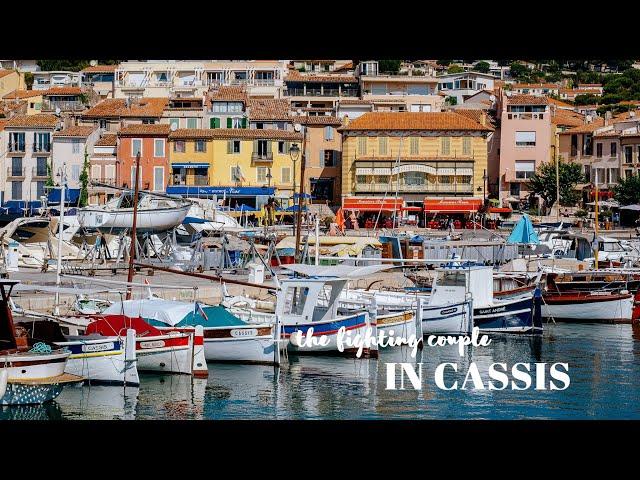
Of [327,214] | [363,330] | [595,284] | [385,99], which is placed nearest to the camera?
[363,330]

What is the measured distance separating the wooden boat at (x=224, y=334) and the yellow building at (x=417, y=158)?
18.8 m

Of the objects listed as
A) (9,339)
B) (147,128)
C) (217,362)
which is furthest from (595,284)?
(147,128)

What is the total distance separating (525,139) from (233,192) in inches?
304

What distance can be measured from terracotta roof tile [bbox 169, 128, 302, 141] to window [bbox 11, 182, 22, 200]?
375 centimetres

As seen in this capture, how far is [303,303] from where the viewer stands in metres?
12.5

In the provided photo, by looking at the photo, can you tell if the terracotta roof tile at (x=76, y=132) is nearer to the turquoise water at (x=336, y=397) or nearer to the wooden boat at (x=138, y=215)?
the wooden boat at (x=138, y=215)

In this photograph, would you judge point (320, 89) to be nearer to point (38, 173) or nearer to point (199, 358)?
point (38, 173)

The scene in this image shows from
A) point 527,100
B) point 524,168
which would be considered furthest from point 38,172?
point 527,100

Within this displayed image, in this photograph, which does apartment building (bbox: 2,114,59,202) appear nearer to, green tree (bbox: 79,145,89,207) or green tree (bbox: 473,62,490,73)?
green tree (bbox: 79,145,89,207)

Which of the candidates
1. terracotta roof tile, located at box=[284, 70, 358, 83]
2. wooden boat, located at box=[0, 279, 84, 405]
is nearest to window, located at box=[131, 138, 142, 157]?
terracotta roof tile, located at box=[284, 70, 358, 83]
